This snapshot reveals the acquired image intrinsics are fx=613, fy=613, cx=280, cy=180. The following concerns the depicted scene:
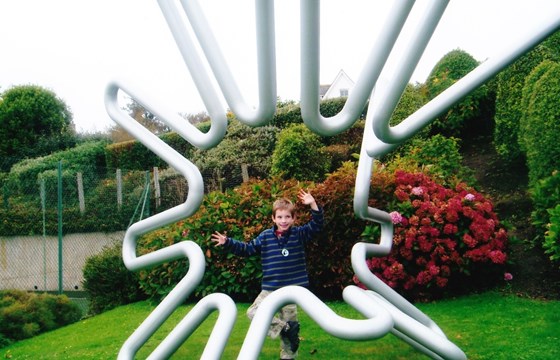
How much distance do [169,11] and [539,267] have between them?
5.38 metres

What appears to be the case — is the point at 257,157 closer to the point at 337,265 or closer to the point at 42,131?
the point at 337,265

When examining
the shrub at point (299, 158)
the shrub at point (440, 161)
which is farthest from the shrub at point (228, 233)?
the shrub at point (299, 158)

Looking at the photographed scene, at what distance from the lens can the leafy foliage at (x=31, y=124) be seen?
25734 millimetres

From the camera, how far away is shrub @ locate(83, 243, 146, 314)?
9.08 metres

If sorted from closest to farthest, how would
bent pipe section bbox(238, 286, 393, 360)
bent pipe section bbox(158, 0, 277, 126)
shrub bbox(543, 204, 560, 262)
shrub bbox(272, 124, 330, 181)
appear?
bent pipe section bbox(158, 0, 277, 126) → bent pipe section bbox(238, 286, 393, 360) → shrub bbox(543, 204, 560, 262) → shrub bbox(272, 124, 330, 181)

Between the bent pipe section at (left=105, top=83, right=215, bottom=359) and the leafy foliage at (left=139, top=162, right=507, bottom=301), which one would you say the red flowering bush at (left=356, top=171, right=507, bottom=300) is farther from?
the bent pipe section at (left=105, top=83, right=215, bottom=359)

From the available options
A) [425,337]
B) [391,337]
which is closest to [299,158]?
[391,337]

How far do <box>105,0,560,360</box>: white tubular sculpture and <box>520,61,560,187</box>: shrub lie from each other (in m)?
3.80

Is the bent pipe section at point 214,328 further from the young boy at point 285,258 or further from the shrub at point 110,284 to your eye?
the shrub at point 110,284

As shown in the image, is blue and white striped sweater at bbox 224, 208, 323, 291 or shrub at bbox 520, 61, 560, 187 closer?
blue and white striped sweater at bbox 224, 208, 323, 291

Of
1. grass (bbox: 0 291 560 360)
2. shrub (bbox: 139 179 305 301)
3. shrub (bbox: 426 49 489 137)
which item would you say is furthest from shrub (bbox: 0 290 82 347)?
shrub (bbox: 426 49 489 137)

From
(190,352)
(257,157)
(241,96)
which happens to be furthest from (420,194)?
(257,157)

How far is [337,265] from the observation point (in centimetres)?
743

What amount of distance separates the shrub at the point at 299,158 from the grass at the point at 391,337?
212 inches
